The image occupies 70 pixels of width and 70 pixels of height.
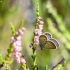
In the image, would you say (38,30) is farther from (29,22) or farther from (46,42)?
(29,22)

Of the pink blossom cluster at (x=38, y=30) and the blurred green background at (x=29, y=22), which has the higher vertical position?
the blurred green background at (x=29, y=22)

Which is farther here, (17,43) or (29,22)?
(29,22)

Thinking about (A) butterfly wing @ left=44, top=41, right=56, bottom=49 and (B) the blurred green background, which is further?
(B) the blurred green background

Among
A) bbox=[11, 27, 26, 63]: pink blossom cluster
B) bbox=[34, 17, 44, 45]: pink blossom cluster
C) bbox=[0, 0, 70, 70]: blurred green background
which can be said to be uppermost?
bbox=[0, 0, 70, 70]: blurred green background

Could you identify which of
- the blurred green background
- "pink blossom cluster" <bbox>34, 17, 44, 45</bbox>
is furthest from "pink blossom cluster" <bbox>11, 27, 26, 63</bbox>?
the blurred green background

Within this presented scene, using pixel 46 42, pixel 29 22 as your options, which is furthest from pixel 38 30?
pixel 29 22

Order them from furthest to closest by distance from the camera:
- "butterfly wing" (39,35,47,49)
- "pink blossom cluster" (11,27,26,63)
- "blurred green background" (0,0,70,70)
Answer: "blurred green background" (0,0,70,70), "butterfly wing" (39,35,47,49), "pink blossom cluster" (11,27,26,63)

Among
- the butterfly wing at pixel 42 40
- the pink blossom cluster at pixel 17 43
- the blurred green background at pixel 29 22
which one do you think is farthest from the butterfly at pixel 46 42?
the blurred green background at pixel 29 22

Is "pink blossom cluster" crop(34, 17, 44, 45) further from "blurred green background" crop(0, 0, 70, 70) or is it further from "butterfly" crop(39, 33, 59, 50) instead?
"blurred green background" crop(0, 0, 70, 70)

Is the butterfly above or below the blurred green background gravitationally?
below

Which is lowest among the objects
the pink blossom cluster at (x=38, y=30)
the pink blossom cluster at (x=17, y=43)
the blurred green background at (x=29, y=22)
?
the pink blossom cluster at (x=17, y=43)

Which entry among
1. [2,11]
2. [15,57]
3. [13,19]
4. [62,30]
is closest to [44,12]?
[13,19]

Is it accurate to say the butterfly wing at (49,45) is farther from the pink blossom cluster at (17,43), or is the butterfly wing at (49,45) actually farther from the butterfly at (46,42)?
the pink blossom cluster at (17,43)
